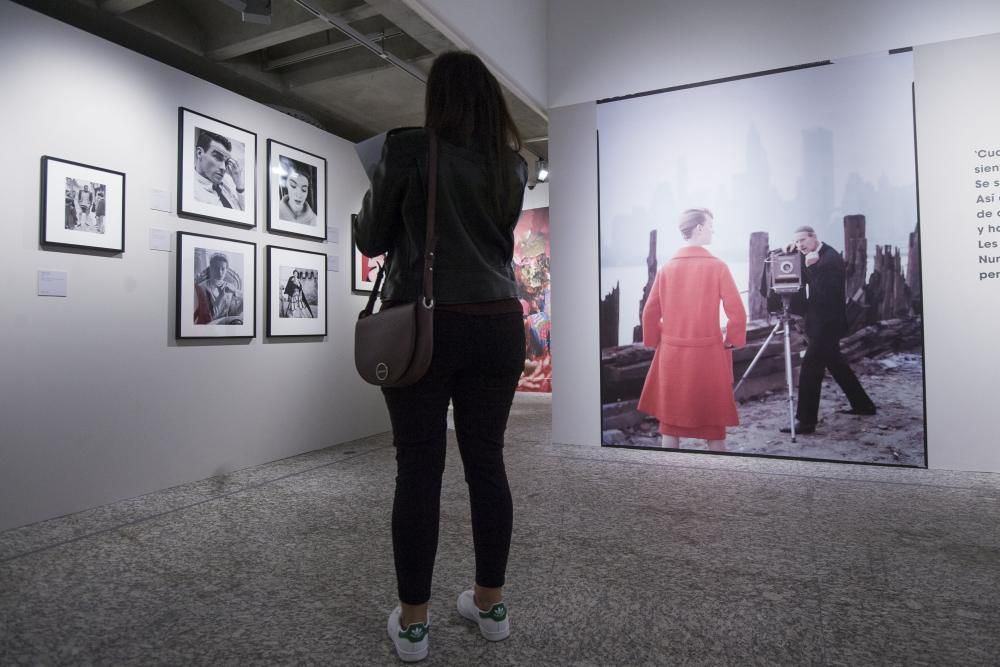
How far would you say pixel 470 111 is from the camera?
56.9 inches

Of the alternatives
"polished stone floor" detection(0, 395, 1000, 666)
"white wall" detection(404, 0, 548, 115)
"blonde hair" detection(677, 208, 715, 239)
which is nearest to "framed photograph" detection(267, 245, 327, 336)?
"polished stone floor" detection(0, 395, 1000, 666)

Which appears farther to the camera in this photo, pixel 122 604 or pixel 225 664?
pixel 122 604

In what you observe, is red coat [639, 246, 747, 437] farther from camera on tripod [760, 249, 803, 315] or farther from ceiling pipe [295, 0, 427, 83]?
ceiling pipe [295, 0, 427, 83]

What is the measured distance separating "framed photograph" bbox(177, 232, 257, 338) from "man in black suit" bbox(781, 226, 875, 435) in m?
3.61

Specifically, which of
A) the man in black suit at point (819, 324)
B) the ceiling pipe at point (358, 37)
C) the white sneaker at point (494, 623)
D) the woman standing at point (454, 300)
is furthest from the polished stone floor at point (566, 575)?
the ceiling pipe at point (358, 37)

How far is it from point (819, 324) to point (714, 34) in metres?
2.12

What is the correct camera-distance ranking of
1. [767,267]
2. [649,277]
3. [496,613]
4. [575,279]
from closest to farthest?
[496,613] < [767,267] < [649,277] < [575,279]

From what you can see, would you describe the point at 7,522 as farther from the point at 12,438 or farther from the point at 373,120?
the point at 373,120

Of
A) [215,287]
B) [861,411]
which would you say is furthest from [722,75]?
[215,287]

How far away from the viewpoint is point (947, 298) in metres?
3.51

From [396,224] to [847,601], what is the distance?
174cm

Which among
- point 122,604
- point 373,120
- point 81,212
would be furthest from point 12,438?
point 373,120

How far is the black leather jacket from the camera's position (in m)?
1.37

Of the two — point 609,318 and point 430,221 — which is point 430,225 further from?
point 609,318
